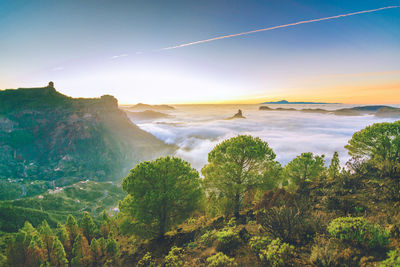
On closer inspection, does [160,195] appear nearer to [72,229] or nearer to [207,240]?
[207,240]

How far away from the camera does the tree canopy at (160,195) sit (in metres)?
18.0

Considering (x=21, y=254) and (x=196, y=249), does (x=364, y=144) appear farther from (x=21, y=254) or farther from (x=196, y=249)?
(x=21, y=254)

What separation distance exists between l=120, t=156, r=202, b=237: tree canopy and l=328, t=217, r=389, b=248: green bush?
45.1ft

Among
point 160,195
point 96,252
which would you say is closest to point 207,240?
point 160,195

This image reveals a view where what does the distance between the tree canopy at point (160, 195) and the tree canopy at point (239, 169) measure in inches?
127

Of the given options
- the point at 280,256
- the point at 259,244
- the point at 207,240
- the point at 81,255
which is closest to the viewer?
the point at 280,256

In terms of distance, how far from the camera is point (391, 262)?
5.60 meters

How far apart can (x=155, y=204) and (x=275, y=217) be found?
12023 millimetres

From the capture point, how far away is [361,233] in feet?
24.0

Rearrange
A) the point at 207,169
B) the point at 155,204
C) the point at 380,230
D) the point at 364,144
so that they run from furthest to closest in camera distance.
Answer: the point at 364,144 < the point at 207,169 < the point at 155,204 < the point at 380,230

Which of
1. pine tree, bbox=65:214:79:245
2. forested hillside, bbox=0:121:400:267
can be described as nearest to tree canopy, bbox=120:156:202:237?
forested hillside, bbox=0:121:400:267

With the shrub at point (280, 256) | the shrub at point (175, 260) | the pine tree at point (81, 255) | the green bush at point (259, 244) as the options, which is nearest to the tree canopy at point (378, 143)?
the green bush at point (259, 244)

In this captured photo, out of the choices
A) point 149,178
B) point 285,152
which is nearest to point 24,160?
point 149,178

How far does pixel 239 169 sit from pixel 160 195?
9.19m
